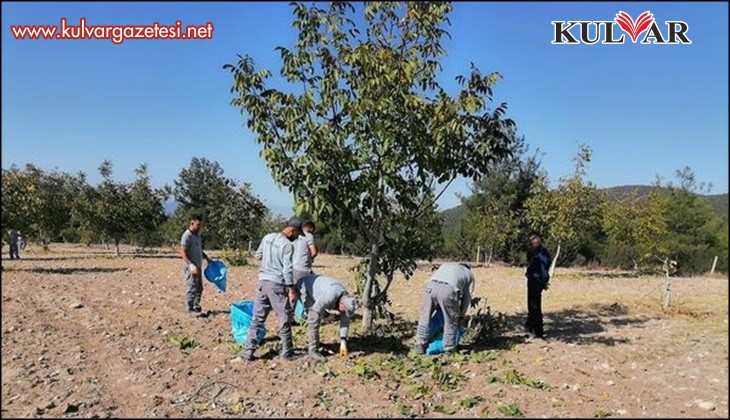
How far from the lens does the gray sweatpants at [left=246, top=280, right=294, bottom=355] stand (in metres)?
6.88

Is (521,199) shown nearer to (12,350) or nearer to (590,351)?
(590,351)

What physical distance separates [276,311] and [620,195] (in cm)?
2094

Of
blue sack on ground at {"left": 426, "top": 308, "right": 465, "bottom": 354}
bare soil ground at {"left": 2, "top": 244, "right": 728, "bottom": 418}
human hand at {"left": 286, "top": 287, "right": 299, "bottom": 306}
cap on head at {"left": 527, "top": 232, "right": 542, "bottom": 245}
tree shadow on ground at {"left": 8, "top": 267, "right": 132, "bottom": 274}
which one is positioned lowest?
bare soil ground at {"left": 2, "top": 244, "right": 728, "bottom": 418}

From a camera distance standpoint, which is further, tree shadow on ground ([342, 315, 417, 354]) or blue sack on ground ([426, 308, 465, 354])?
tree shadow on ground ([342, 315, 417, 354])

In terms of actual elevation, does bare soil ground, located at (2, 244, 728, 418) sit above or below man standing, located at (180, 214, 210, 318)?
below

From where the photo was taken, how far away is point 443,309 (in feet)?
22.9

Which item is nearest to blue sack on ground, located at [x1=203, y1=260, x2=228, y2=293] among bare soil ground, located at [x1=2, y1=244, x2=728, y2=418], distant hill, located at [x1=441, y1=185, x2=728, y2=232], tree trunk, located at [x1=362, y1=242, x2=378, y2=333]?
bare soil ground, located at [x1=2, y1=244, x2=728, y2=418]

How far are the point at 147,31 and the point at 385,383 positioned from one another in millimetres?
4907

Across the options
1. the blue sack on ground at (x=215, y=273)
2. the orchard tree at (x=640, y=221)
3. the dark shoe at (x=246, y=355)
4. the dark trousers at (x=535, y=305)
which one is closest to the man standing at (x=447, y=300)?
the dark trousers at (x=535, y=305)

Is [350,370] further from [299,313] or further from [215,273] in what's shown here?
[215,273]

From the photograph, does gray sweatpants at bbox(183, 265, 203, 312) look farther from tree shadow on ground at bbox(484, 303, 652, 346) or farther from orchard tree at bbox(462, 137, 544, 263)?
orchard tree at bbox(462, 137, 544, 263)

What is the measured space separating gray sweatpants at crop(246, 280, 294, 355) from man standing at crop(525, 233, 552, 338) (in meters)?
3.59

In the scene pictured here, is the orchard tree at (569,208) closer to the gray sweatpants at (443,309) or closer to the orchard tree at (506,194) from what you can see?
the orchard tree at (506,194)

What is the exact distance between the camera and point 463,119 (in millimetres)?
7090
